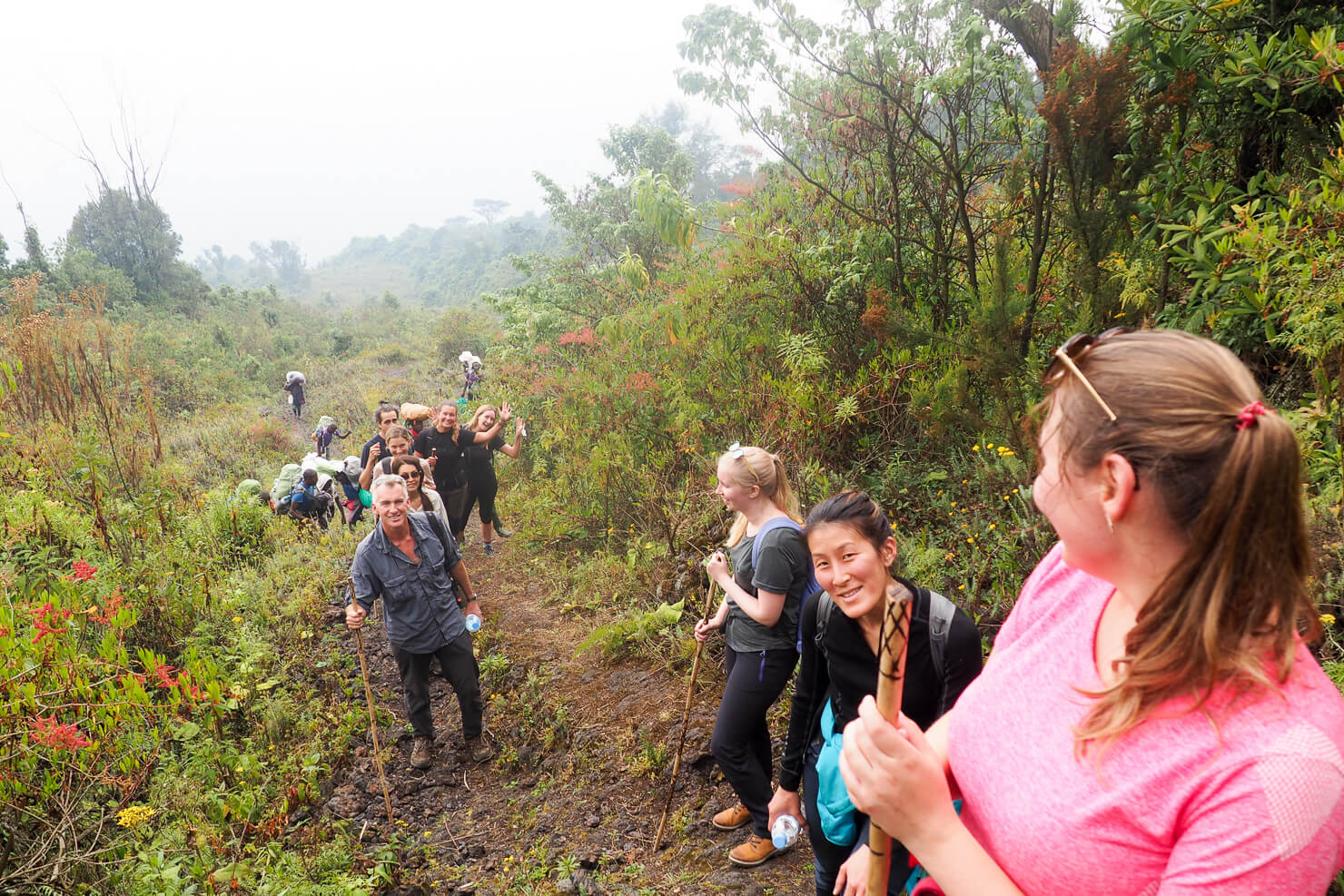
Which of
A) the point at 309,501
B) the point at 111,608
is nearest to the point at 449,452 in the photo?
the point at 111,608

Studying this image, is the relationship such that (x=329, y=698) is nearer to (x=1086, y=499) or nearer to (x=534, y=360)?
(x=1086, y=499)

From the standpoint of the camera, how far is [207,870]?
3.52 meters

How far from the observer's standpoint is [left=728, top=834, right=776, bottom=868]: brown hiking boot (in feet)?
10.4

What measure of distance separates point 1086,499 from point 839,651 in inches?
53.3

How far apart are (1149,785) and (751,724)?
7.90 ft

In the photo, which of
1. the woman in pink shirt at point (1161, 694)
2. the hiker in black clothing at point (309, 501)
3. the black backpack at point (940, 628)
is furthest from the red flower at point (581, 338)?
the woman in pink shirt at point (1161, 694)

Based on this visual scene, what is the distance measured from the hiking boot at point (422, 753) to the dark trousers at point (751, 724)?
252 cm

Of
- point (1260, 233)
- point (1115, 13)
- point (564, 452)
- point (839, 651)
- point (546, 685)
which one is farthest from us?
point (564, 452)

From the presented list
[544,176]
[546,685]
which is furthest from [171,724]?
[544,176]

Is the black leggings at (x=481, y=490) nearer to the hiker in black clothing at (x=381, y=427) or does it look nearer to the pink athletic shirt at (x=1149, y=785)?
the hiker in black clothing at (x=381, y=427)

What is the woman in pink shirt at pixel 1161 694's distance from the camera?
0.74 m

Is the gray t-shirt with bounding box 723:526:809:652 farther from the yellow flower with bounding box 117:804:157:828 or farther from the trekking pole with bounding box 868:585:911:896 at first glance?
the yellow flower with bounding box 117:804:157:828

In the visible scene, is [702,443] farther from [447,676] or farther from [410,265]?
[410,265]

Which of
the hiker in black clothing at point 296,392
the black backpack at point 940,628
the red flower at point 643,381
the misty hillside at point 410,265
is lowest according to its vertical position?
the black backpack at point 940,628
